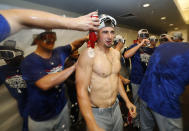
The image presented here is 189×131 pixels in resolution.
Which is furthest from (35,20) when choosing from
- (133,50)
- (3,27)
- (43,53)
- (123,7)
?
(123,7)

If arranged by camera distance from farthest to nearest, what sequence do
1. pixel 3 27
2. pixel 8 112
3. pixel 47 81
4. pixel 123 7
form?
pixel 123 7 < pixel 8 112 < pixel 47 81 < pixel 3 27

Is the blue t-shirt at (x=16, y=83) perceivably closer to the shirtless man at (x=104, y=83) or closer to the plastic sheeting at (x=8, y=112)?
the plastic sheeting at (x=8, y=112)

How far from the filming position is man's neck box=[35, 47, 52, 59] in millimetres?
581

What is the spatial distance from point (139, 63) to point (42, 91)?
1529mm

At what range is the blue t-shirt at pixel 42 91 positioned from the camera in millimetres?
601

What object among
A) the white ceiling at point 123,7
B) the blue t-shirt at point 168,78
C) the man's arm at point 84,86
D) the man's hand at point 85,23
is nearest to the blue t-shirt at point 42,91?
→ the man's arm at point 84,86

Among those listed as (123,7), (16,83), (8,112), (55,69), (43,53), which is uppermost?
(123,7)

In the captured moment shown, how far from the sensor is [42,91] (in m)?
0.68

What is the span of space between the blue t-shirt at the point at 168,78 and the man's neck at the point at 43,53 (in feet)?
3.27

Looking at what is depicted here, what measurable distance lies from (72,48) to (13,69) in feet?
1.28

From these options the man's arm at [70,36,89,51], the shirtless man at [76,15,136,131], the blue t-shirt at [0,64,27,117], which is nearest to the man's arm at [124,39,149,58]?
the shirtless man at [76,15,136,131]

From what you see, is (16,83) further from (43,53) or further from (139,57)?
(139,57)

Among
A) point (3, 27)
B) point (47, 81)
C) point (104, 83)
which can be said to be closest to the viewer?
point (3, 27)

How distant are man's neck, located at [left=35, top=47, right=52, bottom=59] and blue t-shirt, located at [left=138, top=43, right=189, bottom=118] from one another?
3.27ft
